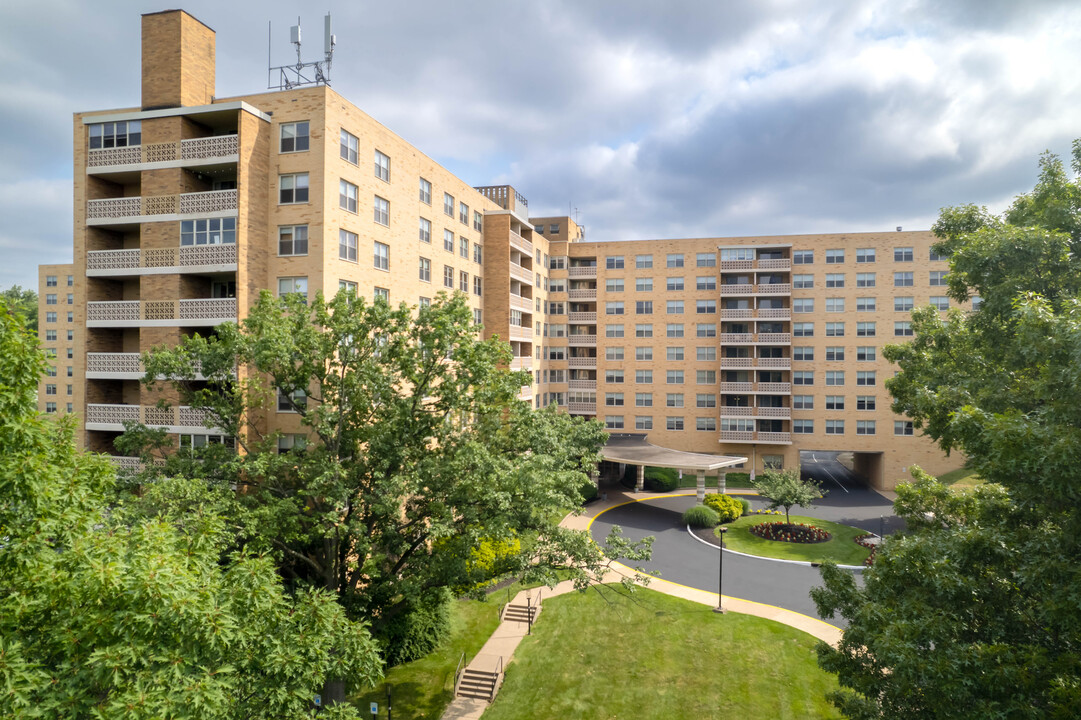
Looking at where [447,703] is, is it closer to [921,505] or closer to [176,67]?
[921,505]

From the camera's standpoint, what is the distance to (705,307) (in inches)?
2459

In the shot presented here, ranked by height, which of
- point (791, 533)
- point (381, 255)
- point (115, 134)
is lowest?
point (791, 533)

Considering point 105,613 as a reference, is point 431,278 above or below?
above

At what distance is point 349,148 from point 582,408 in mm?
41326

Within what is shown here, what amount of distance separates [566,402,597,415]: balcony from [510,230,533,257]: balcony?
19.5m

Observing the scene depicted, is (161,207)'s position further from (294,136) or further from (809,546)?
(809,546)

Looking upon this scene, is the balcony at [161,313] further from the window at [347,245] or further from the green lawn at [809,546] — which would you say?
the green lawn at [809,546]

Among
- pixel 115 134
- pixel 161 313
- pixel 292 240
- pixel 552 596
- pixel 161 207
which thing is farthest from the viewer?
pixel 552 596

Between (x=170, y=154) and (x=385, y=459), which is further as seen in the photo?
(x=170, y=154)

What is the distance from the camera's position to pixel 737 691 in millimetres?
22953

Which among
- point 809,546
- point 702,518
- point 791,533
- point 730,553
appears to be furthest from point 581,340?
point 809,546

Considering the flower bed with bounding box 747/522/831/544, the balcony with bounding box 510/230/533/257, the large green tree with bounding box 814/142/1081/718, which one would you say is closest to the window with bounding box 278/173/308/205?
the balcony with bounding box 510/230/533/257

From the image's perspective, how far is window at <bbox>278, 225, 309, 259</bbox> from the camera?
28.3 m

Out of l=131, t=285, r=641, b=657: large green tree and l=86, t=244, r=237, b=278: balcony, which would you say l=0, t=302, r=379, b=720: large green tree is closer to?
l=131, t=285, r=641, b=657: large green tree
